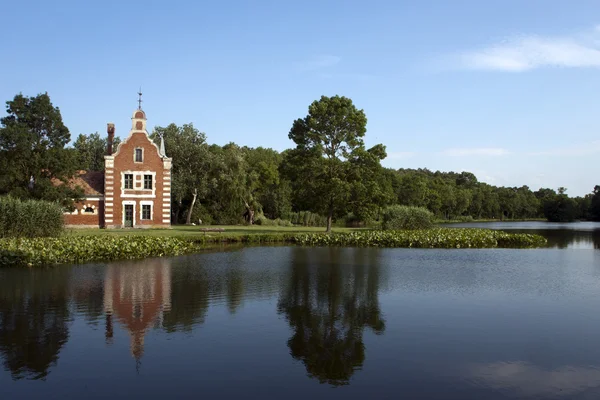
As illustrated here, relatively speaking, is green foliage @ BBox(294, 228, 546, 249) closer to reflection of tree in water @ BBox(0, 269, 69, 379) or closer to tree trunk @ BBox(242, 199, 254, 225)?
reflection of tree in water @ BBox(0, 269, 69, 379)

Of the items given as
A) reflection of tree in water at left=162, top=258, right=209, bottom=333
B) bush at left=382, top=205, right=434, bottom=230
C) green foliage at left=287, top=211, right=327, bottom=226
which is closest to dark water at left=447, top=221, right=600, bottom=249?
bush at left=382, top=205, right=434, bottom=230

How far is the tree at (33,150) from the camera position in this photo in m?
31.0

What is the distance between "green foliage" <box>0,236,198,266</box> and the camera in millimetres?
20656

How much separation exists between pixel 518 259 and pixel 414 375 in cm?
1901

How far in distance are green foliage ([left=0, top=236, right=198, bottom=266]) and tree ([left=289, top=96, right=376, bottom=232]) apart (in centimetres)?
1404

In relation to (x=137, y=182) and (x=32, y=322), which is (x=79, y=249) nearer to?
(x=32, y=322)

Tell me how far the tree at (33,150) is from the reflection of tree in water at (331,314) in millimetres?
18970

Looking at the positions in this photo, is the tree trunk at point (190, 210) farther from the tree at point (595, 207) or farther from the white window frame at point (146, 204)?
the tree at point (595, 207)

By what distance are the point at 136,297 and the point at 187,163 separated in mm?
35071

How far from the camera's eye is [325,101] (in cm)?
3744

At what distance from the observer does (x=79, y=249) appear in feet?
73.5

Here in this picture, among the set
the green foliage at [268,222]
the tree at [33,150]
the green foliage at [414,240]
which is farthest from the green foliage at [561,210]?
the tree at [33,150]

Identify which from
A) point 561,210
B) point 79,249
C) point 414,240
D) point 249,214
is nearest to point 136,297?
point 79,249

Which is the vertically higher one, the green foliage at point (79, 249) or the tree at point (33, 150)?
the tree at point (33, 150)
